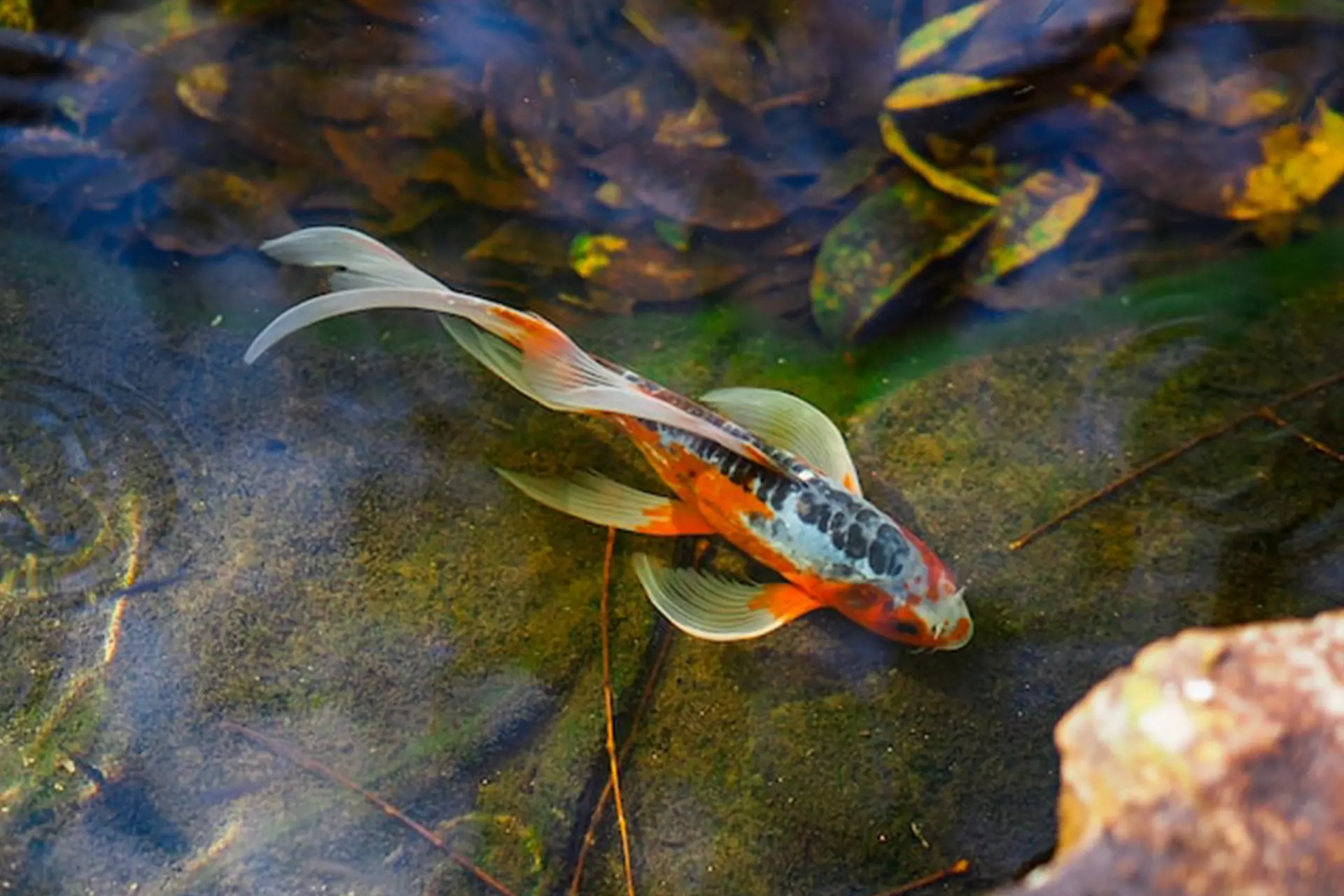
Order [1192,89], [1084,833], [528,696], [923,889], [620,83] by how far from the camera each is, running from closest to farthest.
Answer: [1084,833]
[923,889]
[528,696]
[1192,89]
[620,83]

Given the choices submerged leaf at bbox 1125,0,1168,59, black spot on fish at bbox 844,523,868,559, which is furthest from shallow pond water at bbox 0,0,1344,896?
black spot on fish at bbox 844,523,868,559

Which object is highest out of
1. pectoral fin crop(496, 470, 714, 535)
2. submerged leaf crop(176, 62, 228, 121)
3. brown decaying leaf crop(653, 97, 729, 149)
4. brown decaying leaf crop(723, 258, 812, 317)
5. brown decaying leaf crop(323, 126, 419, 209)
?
submerged leaf crop(176, 62, 228, 121)

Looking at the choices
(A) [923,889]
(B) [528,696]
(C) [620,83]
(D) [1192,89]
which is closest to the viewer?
(A) [923,889]

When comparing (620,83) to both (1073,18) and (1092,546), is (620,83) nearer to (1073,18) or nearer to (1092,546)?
(1073,18)

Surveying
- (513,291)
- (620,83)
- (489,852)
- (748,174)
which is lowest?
(489,852)

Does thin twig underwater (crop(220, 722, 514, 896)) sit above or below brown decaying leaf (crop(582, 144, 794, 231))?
below

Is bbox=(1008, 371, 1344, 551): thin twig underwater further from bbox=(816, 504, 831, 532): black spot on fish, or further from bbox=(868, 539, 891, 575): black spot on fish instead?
bbox=(816, 504, 831, 532): black spot on fish

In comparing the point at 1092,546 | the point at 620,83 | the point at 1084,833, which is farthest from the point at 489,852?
the point at 620,83
